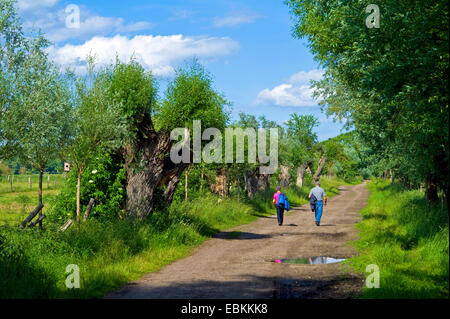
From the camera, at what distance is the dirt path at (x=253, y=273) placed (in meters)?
8.38

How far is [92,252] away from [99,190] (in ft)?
20.9

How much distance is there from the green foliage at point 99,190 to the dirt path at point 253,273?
3.77 metres

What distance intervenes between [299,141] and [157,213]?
3682 centimetres

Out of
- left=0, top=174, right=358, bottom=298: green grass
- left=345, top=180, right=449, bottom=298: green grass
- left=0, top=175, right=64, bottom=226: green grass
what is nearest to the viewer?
left=345, top=180, right=449, bottom=298: green grass

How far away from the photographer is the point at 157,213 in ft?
54.3

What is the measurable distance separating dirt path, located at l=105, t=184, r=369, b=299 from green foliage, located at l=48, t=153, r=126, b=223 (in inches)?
149

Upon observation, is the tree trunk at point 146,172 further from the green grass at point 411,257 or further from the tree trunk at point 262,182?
the tree trunk at point 262,182

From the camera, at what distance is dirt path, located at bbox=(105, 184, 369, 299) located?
838cm

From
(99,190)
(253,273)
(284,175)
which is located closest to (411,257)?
(253,273)

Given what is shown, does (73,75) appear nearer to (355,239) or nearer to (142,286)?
(142,286)

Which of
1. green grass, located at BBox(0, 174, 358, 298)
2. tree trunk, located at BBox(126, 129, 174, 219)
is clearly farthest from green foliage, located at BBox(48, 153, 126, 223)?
green grass, located at BBox(0, 174, 358, 298)

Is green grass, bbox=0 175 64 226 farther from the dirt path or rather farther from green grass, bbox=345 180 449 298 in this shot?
green grass, bbox=345 180 449 298

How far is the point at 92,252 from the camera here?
10859 mm

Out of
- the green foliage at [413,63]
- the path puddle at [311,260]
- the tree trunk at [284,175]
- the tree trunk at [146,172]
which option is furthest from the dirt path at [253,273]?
the tree trunk at [284,175]
